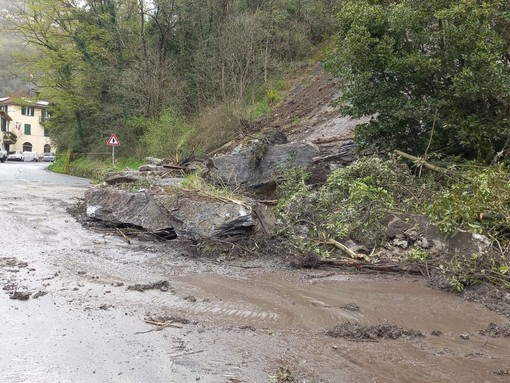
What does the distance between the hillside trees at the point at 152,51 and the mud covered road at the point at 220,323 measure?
15.1m

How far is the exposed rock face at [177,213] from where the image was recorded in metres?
9.56

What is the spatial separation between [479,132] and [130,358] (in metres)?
8.78

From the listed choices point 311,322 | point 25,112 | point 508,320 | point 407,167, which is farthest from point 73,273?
point 25,112

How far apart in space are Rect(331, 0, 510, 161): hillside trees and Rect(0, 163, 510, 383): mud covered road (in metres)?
4.68

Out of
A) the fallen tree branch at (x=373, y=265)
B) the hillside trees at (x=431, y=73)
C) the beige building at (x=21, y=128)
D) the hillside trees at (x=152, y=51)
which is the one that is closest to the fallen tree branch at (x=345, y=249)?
the fallen tree branch at (x=373, y=265)

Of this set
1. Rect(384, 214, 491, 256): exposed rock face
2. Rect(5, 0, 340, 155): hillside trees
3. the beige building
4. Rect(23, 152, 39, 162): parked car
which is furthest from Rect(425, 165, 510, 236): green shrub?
the beige building

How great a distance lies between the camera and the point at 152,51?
29.1 m

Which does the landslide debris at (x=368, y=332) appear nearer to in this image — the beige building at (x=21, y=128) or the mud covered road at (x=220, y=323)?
the mud covered road at (x=220, y=323)

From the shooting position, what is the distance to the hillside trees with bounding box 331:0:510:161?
33.0 feet

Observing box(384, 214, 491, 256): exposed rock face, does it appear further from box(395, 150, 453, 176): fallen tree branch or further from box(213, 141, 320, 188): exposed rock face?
box(213, 141, 320, 188): exposed rock face

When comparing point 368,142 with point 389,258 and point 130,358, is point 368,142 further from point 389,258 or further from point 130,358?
point 130,358

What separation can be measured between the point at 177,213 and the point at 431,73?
6.31 meters

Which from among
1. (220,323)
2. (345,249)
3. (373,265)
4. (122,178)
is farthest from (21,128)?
(220,323)

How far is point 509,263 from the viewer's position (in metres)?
7.04
